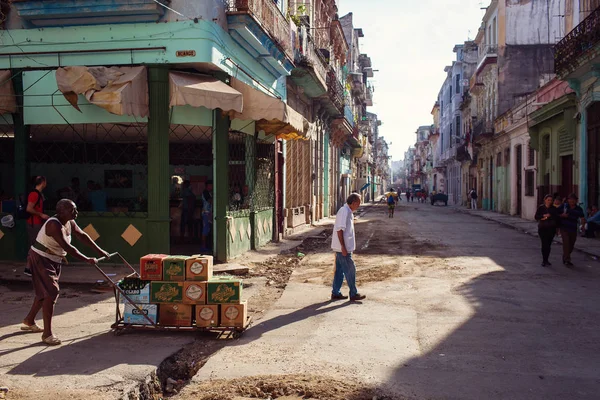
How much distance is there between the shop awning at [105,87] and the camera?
31.5 ft

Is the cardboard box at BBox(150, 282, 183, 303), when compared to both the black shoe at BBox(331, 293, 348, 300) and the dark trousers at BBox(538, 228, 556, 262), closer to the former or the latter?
the black shoe at BBox(331, 293, 348, 300)

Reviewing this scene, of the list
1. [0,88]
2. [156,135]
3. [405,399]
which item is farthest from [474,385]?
[0,88]

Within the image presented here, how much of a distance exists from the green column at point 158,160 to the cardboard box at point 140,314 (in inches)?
171

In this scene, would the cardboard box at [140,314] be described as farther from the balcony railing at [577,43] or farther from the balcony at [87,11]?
the balcony railing at [577,43]

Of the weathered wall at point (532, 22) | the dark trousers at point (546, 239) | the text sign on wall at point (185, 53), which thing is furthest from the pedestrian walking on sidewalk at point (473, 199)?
the text sign on wall at point (185, 53)

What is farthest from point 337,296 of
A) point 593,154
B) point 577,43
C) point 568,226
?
point 593,154

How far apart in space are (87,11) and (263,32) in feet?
11.9

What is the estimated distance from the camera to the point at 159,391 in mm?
4910

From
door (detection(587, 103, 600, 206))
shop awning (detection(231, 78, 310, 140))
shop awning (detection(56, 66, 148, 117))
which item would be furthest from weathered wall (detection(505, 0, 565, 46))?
shop awning (detection(56, 66, 148, 117))

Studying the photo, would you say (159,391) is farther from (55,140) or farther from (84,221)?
(55,140)

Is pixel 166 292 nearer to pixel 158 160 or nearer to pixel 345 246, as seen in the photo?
pixel 345 246

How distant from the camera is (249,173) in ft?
Result: 43.6

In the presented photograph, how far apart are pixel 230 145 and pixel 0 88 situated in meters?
4.61

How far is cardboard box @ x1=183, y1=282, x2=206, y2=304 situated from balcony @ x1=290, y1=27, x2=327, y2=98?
472 inches
